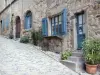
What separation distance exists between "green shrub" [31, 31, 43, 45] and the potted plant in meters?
5.72

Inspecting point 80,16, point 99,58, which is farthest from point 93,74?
point 80,16

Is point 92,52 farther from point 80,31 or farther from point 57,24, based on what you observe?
point 57,24

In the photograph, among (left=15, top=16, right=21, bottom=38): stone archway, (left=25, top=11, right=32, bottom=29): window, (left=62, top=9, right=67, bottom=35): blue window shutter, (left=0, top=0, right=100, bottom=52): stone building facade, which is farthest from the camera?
(left=15, top=16, right=21, bottom=38): stone archway

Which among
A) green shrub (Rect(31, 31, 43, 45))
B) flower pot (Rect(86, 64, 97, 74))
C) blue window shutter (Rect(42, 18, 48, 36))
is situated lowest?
flower pot (Rect(86, 64, 97, 74))

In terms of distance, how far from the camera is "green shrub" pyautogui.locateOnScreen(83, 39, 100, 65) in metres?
7.51

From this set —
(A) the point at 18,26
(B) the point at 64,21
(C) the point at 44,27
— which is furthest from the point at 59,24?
(A) the point at 18,26

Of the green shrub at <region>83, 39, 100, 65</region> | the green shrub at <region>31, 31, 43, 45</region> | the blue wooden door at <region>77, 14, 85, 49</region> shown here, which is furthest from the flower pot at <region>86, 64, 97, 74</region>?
the green shrub at <region>31, 31, 43, 45</region>

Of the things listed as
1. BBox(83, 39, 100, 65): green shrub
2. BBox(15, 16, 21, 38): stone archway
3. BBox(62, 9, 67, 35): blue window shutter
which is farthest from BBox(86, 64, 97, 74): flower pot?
BBox(15, 16, 21, 38): stone archway

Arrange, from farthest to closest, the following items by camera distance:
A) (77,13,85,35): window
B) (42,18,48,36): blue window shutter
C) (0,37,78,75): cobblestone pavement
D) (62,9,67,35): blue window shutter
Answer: (42,18,48,36): blue window shutter
(62,9,67,35): blue window shutter
(77,13,85,35): window
(0,37,78,75): cobblestone pavement

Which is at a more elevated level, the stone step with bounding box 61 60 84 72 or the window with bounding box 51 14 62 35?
the window with bounding box 51 14 62 35

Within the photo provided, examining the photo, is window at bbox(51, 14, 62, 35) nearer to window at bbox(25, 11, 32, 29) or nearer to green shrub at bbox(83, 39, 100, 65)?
green shrub at bbox(83, 39, 100, 65)

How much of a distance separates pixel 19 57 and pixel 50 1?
438 cm

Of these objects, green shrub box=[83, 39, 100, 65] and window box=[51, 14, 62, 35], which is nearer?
green shrub box=[83, 39, 100, 65]

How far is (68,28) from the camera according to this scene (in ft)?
34.5
